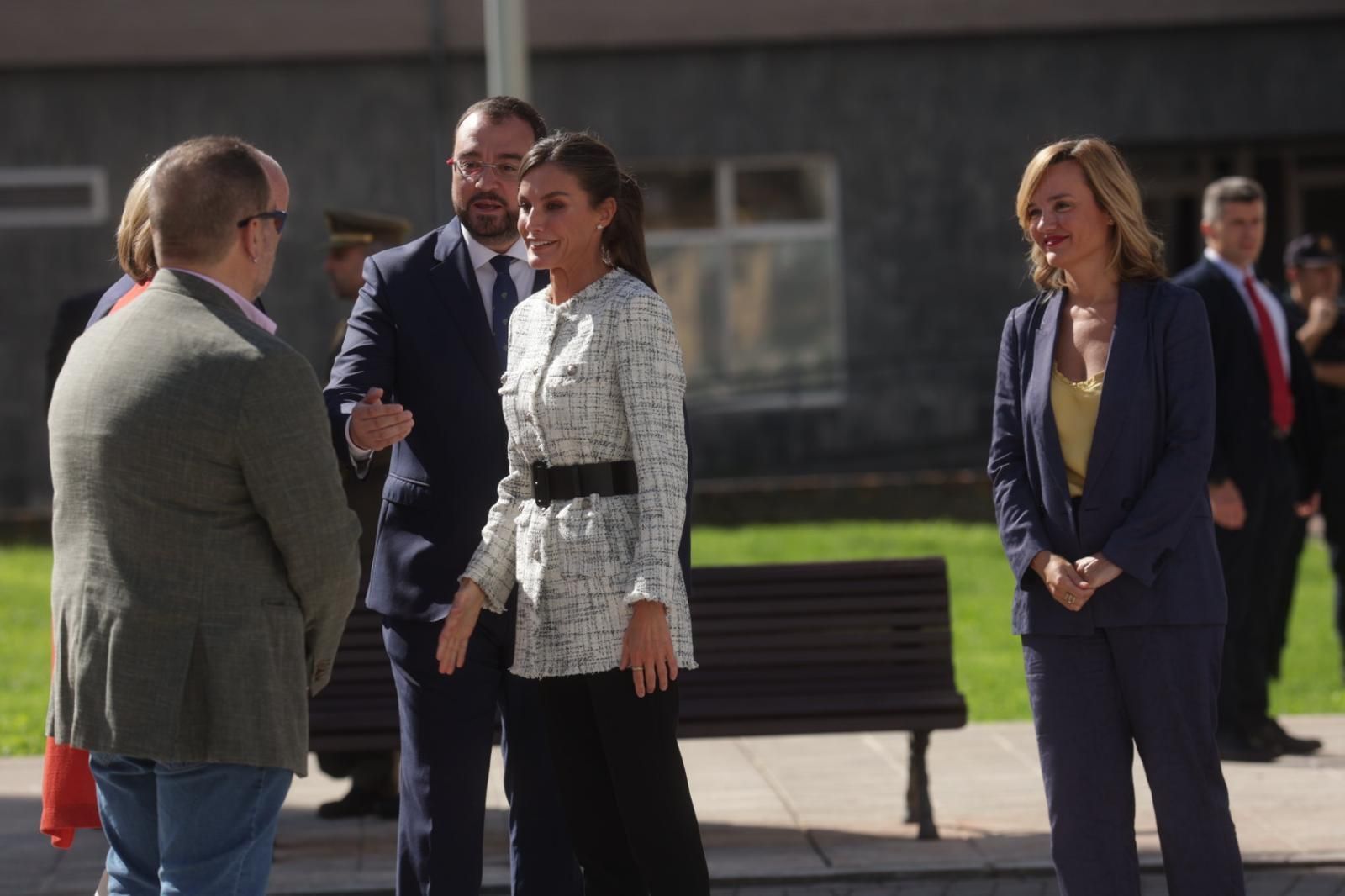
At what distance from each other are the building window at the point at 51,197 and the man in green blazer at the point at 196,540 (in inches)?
627

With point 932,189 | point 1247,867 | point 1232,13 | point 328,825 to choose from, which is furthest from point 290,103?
point 1247,867

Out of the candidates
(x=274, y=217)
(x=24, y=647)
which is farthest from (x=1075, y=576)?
(x=24, y=647)

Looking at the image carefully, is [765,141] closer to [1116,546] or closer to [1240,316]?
[1240,316]

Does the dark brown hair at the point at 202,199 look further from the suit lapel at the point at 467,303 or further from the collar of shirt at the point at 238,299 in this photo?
the suit lapel at the point at 467,303

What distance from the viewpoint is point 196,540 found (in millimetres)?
3406

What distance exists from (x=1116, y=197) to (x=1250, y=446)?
9.95 ft

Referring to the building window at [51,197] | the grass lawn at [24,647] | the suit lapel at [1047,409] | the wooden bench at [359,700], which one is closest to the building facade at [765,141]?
the building window at [51,197]

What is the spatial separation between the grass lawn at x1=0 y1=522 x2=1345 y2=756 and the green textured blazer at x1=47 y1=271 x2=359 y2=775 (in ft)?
18.5

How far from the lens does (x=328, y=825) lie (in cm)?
688

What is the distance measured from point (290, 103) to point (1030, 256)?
580 inches

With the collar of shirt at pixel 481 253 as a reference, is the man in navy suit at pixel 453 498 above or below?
below

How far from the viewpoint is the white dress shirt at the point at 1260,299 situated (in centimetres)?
755

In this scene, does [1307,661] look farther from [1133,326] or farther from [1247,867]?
[1133,326]

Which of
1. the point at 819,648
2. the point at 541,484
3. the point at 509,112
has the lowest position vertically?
the point at 819,648
